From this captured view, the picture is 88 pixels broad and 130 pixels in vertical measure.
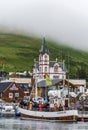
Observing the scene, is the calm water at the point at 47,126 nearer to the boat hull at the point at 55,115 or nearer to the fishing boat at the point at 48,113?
the boat hull at the point at 55,115

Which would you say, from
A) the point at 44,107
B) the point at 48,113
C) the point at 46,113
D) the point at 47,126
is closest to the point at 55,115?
the point at 48,113

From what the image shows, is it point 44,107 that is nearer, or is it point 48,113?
point 48,113

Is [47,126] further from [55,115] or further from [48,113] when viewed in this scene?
[48,113]

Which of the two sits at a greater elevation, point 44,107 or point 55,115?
point 44,107

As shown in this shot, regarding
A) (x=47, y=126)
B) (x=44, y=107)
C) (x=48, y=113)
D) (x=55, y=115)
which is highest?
(x=44, y=107)

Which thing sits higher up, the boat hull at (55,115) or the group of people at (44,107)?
the group of people at (44,107)

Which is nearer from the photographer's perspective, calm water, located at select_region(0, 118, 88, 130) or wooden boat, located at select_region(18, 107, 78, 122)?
calm water, located at select_region(0, 118, 88, 130)

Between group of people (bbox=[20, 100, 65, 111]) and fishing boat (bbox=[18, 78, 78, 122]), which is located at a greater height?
group of people (bbox=[20, 100, 65, 111])

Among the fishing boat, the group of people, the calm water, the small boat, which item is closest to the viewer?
the calm water

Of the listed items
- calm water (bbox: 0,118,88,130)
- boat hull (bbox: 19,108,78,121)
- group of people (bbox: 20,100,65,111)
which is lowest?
calm water (bbox: 0,118,88,130)

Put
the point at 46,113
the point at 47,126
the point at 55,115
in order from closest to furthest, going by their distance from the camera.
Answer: the point at 47,126
the point at 55,115
the point at 46,113

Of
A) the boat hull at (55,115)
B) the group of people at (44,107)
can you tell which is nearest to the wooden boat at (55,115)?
the boat hull at (55,115)

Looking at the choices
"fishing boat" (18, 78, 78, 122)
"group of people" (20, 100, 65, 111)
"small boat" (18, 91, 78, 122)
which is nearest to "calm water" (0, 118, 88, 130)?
"fishing boat" (18, 78, 78, 122)

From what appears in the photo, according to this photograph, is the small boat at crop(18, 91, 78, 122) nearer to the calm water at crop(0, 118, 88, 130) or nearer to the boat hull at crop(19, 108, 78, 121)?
the boat hull at crop(19, 108, 78, 121)
